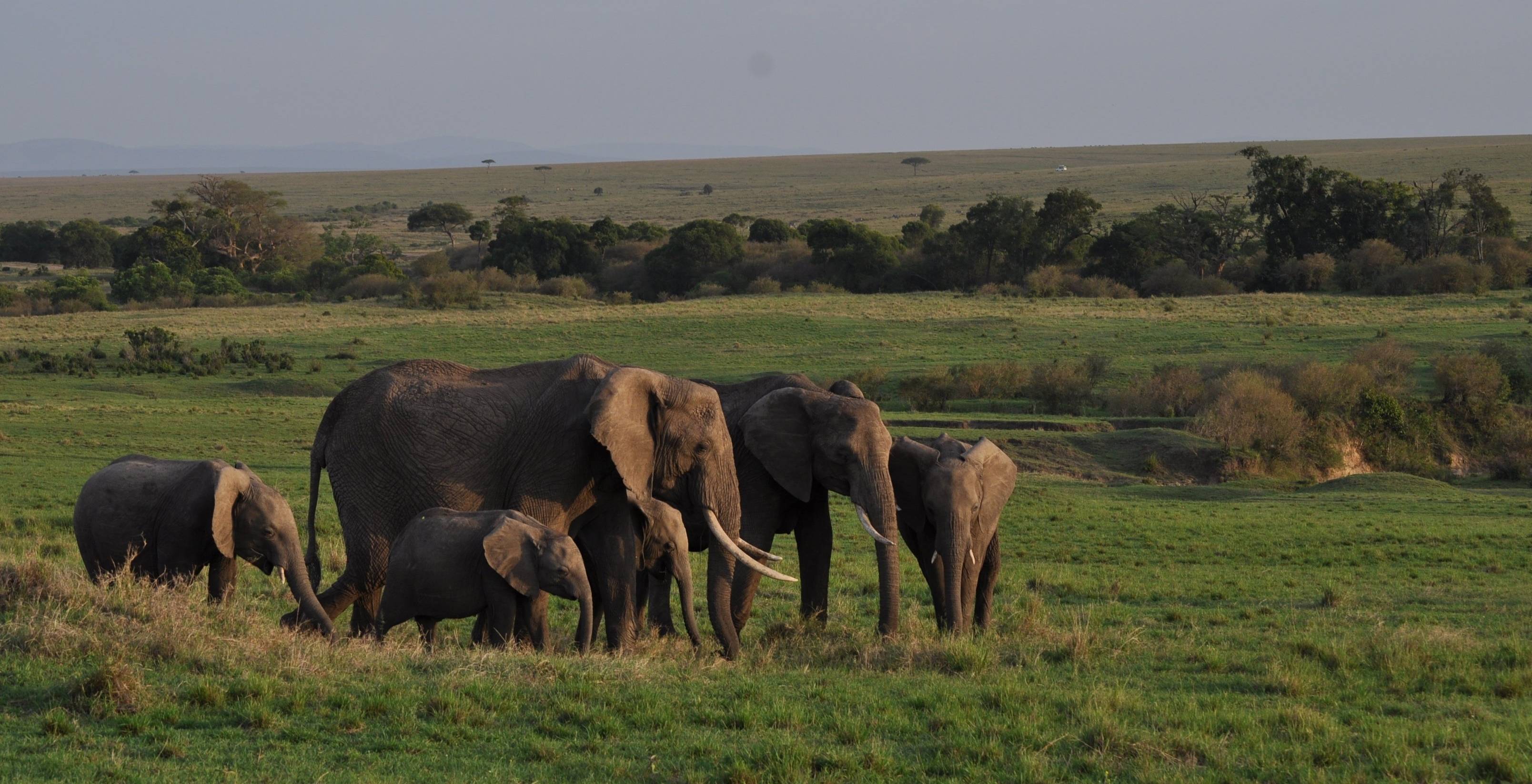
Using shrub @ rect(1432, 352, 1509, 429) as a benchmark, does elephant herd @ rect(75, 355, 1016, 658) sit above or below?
above

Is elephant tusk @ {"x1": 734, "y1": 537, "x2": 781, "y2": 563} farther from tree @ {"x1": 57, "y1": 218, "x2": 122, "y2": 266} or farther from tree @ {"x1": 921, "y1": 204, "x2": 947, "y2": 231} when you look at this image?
tree @ {"x1": 57, "y1": 218, "x2": 122, "y2": 266}

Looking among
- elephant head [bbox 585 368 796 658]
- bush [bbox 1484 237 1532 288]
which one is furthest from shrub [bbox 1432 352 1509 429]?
elephant head [bbox 585 368 796 658]

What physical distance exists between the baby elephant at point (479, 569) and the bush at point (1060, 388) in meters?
28.4

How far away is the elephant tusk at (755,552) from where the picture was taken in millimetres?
10992

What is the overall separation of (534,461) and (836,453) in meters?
A: 2.32

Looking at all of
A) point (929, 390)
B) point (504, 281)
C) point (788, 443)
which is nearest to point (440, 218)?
point (504, 281)

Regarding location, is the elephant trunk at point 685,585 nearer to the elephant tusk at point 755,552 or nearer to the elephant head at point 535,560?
the elephant tusk at point 755,552

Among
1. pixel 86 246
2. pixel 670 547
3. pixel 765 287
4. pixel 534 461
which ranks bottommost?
pixel 765 287

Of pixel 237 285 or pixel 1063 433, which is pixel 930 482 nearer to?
pixel 1063 433

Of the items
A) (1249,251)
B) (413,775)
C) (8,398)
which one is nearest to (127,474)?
(413,775)

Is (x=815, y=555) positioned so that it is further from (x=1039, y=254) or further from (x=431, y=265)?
(x=431, y=265)

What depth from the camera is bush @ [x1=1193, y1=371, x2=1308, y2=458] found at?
101ft

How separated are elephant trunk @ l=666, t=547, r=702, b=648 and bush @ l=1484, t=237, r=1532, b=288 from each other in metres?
57.4

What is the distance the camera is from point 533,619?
10273 millimetres
